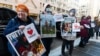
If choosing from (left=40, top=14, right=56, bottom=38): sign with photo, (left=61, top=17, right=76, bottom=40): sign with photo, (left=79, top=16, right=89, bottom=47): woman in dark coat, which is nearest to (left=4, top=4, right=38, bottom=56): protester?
(left=40, top=14, right=56, bottom=38): sign with photo

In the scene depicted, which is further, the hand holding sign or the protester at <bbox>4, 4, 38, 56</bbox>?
the hand holding sign

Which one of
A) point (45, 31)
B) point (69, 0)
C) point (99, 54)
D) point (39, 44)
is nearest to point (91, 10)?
point (69, 0)

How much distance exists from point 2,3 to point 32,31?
447cm

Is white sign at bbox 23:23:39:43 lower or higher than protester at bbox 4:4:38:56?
lower

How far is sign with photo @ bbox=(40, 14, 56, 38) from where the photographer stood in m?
4.52

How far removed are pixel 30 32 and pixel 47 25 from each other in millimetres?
1529

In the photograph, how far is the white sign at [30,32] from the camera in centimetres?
303

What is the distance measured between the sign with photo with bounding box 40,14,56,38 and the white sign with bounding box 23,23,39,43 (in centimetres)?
136

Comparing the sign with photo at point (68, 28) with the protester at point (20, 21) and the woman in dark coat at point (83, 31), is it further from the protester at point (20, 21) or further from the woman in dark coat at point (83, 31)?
the woman in dark coat at point (83, 31)

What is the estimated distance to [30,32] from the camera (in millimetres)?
3068

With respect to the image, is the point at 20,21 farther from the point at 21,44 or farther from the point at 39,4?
the point at 39,4

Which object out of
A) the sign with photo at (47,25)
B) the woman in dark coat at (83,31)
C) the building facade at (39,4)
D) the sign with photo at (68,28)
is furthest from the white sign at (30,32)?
the woman in dark coat at (83,31)

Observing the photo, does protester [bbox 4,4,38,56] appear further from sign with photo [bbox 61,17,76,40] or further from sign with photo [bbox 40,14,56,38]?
sign with photo [bbox 61,17,76,40]

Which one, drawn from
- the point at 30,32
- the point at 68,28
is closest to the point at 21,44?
the point at 30,32
